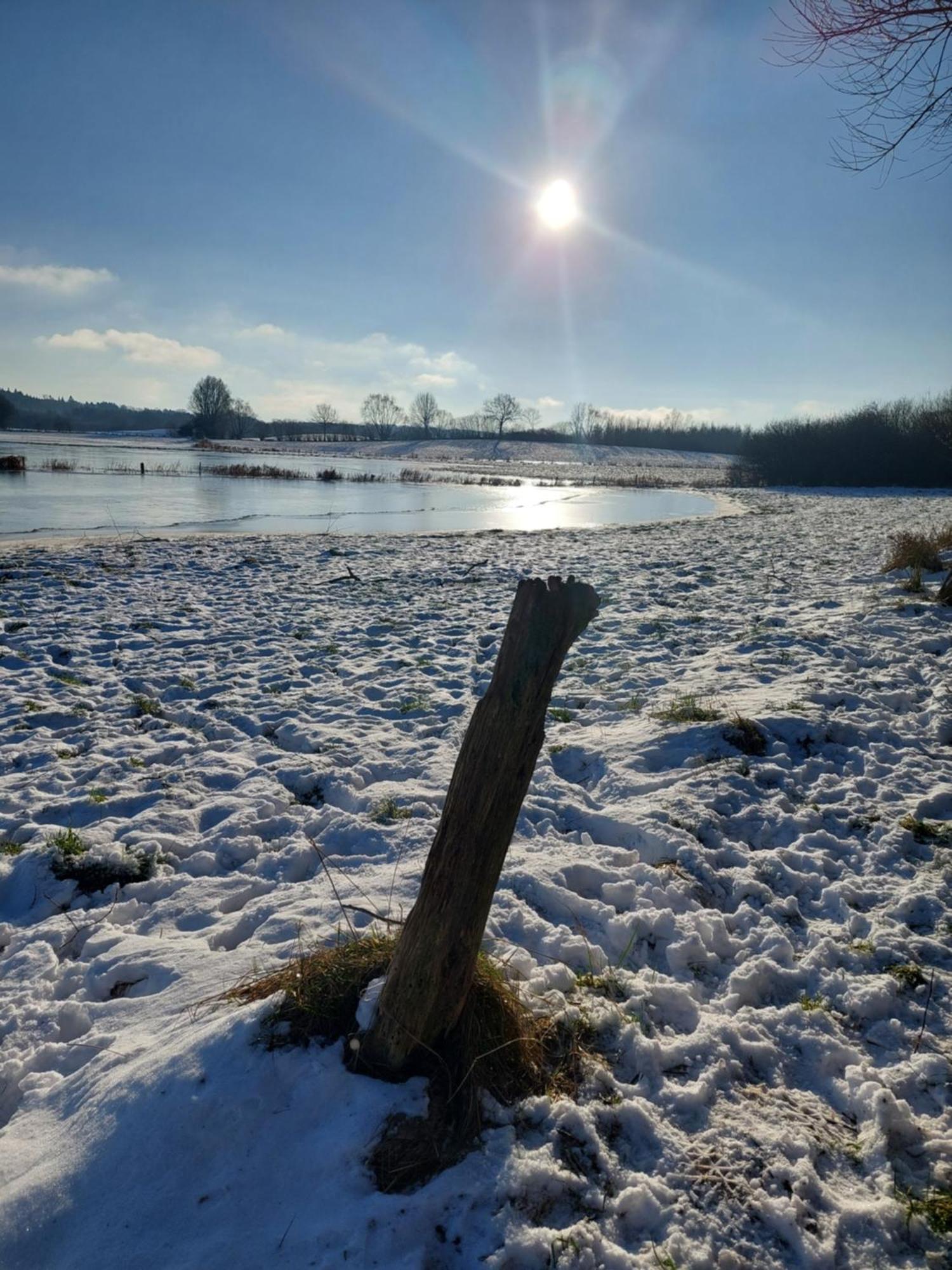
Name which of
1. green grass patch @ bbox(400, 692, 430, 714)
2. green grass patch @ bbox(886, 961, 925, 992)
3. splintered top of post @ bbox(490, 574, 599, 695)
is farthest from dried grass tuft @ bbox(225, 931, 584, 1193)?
green grass patch @ bbox(400, 692, 430, 714)

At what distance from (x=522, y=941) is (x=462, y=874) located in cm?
132

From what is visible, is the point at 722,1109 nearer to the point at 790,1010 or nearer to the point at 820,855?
the point at 790,1010

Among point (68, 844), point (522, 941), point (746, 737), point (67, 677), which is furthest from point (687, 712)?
point (67, 677)

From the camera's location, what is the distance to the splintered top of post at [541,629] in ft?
6.76

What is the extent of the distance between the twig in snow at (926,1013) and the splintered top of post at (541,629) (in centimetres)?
236

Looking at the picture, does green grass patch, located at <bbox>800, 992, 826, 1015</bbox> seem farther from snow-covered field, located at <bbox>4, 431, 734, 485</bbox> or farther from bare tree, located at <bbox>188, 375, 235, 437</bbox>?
bare tree, located at <bbox>188, 375, 235, 437</bbox>

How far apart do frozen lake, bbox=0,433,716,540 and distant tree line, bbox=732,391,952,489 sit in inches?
519

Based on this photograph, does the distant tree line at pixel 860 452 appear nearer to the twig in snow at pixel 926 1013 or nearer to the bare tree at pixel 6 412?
the twig in snow at pixel 926 1013

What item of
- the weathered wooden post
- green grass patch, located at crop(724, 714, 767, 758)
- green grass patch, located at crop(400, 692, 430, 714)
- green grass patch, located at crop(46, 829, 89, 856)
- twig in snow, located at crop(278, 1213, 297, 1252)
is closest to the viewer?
twig in snow, located at crop(278, 1213, 297, 1252)

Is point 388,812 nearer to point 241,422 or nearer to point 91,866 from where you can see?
point 91,866

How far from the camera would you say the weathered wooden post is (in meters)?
2.20

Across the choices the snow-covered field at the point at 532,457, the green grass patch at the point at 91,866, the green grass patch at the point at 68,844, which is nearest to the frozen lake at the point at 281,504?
the green grass patch at the point at 68,844

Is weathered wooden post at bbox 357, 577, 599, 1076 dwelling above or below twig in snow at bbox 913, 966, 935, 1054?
above

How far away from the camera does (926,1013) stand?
295 cm
